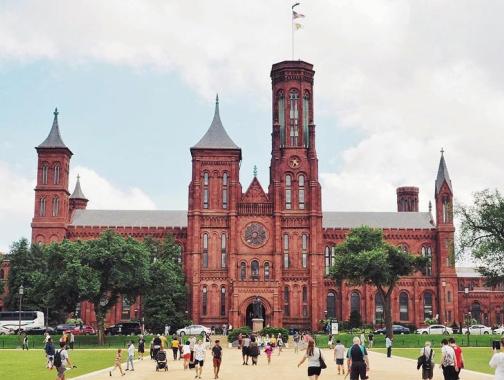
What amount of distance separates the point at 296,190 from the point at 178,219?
24046 mm

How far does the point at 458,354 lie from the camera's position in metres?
26.7

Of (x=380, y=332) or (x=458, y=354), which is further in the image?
(x=380, y=332)

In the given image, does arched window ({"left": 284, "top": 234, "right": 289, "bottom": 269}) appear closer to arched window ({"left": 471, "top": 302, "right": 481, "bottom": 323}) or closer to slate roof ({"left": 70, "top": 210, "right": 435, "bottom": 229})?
slate roof ({"left": 70, "top": 210, "right": 435, "bottom": 229})

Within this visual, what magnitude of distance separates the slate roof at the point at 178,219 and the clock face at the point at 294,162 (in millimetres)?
16355

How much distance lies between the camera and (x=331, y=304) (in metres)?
105

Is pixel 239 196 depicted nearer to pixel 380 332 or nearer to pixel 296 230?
pixel 296 230

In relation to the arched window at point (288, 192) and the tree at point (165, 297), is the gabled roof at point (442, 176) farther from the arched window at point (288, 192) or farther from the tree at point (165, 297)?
the tree at point (165, 297)

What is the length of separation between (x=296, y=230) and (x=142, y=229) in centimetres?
2278

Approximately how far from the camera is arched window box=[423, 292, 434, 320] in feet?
345

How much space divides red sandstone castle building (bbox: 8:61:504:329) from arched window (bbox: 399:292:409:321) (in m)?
0.15

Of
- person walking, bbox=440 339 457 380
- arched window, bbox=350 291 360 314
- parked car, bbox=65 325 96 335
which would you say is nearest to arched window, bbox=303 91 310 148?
arched window, bbox=350 291 360 314

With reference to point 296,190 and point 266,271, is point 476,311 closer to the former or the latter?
point 296,190

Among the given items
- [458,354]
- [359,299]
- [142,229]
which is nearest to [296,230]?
[359,299]

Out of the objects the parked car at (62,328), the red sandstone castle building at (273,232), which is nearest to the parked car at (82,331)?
the parked car at (62,328)
